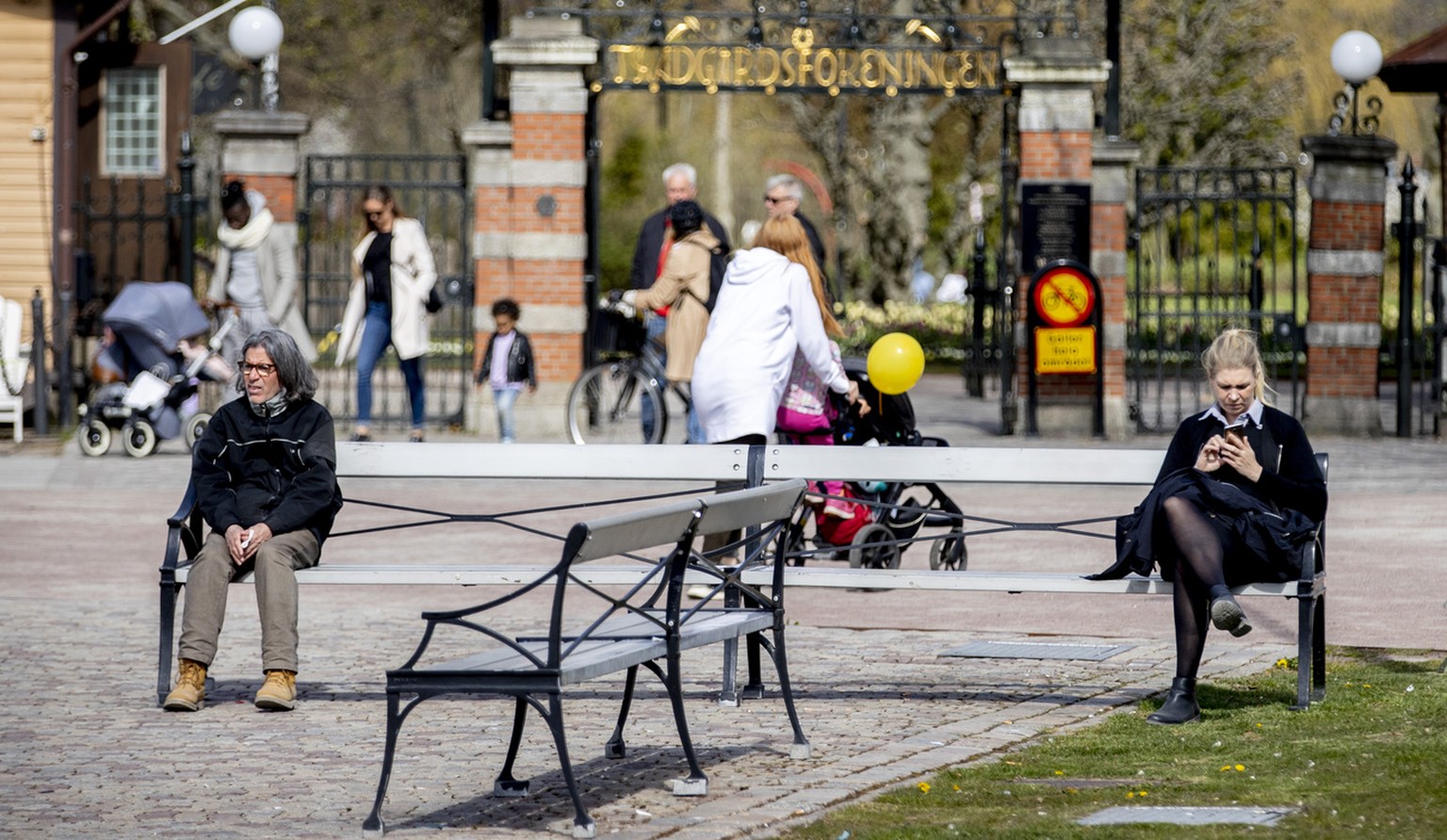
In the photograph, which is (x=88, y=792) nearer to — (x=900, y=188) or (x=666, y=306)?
(x=666, y=306)

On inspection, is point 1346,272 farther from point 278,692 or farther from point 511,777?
point 511,777

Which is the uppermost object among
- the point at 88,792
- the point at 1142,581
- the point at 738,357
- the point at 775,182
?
the point at 775,182

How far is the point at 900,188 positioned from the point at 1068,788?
1085 inches

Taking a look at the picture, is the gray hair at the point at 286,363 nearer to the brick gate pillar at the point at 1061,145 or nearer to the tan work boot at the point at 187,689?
the tan work boot at the point at 187,689

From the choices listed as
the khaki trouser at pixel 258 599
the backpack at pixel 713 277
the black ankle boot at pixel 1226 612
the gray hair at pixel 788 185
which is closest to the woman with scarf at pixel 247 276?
the backpack at pixel 713 277

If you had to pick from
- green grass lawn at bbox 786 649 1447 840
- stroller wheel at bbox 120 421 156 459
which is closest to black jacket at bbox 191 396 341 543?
green grass lawn at bbox 786 649 1447 840

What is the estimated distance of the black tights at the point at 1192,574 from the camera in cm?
695

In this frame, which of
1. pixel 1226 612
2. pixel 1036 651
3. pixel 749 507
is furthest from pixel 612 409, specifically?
pixel 749 507

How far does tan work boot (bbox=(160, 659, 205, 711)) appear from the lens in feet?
23.7

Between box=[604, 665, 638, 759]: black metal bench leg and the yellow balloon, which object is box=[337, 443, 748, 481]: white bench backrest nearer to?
box=[604, 665, 638, 759]: black metal bench leg

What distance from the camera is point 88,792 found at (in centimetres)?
599

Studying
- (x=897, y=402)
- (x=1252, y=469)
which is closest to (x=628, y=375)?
(x=897, y=402)

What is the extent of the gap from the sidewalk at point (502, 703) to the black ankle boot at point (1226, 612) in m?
0.61

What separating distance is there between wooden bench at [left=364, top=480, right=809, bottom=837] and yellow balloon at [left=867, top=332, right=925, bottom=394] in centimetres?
286
